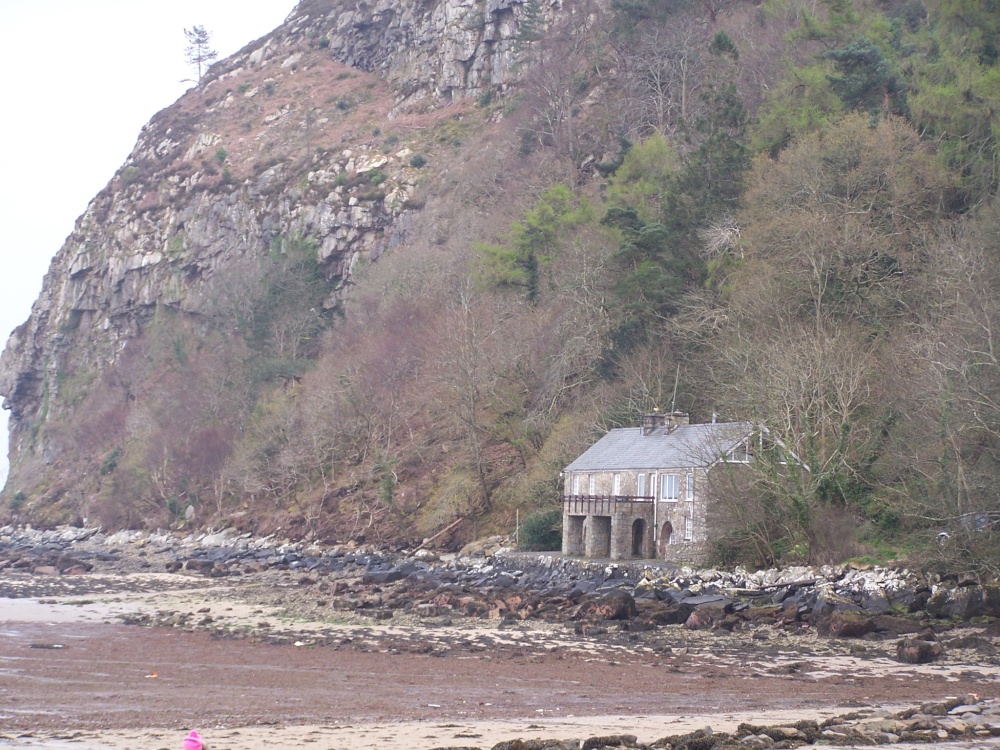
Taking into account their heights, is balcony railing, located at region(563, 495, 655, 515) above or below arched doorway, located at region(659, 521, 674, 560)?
above

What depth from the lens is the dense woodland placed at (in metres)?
32.0

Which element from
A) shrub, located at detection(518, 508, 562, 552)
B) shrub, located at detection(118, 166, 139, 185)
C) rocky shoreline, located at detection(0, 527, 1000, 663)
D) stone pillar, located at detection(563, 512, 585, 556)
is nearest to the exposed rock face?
shrub, located at detection(118, 166, 139, 185)

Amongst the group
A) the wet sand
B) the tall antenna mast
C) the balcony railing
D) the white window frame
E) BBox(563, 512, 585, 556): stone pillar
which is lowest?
the wet sand

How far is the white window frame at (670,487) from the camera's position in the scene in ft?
120

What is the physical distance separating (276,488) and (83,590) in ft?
83.0

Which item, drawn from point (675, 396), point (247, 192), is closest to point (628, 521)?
point (675, 396)

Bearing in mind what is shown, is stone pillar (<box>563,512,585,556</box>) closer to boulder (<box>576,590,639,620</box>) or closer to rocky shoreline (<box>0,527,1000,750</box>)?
rocky shoreline (<box>0,527,1000,750</box>)

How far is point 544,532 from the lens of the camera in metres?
43.3

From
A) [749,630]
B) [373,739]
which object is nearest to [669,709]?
[373,739]

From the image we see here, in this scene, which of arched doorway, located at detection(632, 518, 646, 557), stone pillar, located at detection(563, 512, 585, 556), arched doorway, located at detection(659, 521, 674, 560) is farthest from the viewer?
stone pillar, located at detection(563, 512, 585, 556)

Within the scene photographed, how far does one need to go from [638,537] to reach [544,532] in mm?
5507

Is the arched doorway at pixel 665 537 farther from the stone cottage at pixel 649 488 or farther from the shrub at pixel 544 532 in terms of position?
the shrub at pixel 544 532

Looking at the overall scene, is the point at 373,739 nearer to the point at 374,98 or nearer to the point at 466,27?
the point at 466,27

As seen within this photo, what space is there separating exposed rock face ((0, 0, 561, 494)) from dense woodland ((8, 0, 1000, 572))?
5268 millimetres
